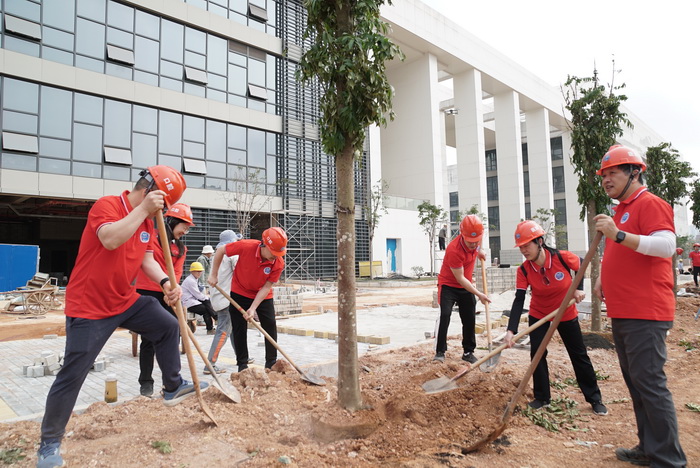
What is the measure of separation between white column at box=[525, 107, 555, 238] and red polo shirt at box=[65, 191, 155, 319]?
141 ft

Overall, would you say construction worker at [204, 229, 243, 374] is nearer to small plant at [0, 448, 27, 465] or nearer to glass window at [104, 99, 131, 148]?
small plant at [0, 448, 27, 465]

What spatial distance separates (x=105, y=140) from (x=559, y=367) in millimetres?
18749

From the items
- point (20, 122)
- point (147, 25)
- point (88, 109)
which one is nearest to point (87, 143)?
point (88, 109)

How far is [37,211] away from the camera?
22.1 meters

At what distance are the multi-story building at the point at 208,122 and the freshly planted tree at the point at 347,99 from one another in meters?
8.14

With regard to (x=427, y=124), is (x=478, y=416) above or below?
below

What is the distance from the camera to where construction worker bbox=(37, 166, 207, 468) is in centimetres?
284

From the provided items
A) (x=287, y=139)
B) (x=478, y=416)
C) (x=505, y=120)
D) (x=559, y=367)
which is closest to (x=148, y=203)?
(x=478, y=416)

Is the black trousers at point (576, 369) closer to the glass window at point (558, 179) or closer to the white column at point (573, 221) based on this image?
the white column at point (573, 221)

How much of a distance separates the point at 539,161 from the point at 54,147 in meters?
39.6

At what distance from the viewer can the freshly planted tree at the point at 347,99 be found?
3547mm

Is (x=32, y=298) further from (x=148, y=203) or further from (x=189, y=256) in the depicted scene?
(x=148, y=203)

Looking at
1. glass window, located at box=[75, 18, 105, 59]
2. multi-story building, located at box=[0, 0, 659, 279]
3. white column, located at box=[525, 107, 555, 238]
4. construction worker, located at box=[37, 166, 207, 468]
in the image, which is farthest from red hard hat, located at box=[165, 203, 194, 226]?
white column, located at box=[525, 107, 555, 238]

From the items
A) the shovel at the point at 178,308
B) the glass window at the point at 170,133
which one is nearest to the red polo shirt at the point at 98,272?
the shovel at the point at 178,308
